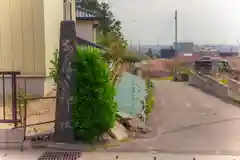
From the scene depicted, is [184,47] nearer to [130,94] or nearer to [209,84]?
[130,94]

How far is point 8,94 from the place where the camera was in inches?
309

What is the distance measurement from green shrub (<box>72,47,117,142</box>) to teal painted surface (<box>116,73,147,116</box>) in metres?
1.63

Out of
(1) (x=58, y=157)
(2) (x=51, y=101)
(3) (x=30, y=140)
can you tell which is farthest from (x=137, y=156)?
(2) (x=51, y=101)

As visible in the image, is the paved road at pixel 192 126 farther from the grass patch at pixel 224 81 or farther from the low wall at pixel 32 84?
the low wall at pixel 32 84

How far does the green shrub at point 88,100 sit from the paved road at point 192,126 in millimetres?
433

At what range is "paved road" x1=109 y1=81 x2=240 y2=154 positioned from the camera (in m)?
5.09

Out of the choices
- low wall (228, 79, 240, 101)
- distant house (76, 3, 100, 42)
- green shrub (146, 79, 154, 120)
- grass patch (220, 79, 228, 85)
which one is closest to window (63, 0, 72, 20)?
distant house (76, 3, 100, 42)

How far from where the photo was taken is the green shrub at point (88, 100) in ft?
16.3

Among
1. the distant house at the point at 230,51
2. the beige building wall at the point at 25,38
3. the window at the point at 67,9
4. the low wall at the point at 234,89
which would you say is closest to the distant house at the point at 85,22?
the window at the point at 67,9

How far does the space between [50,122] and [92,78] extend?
1.14 metres

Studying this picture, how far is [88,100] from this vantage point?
4965mm

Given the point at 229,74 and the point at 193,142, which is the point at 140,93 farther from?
the point at 193,142

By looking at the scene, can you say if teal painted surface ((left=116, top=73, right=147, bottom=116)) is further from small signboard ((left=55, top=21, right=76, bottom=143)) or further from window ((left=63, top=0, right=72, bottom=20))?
window ((left=63, top=0, right=72, bottom=20))

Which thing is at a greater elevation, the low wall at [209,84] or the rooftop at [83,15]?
the rooftop at [83,15]
